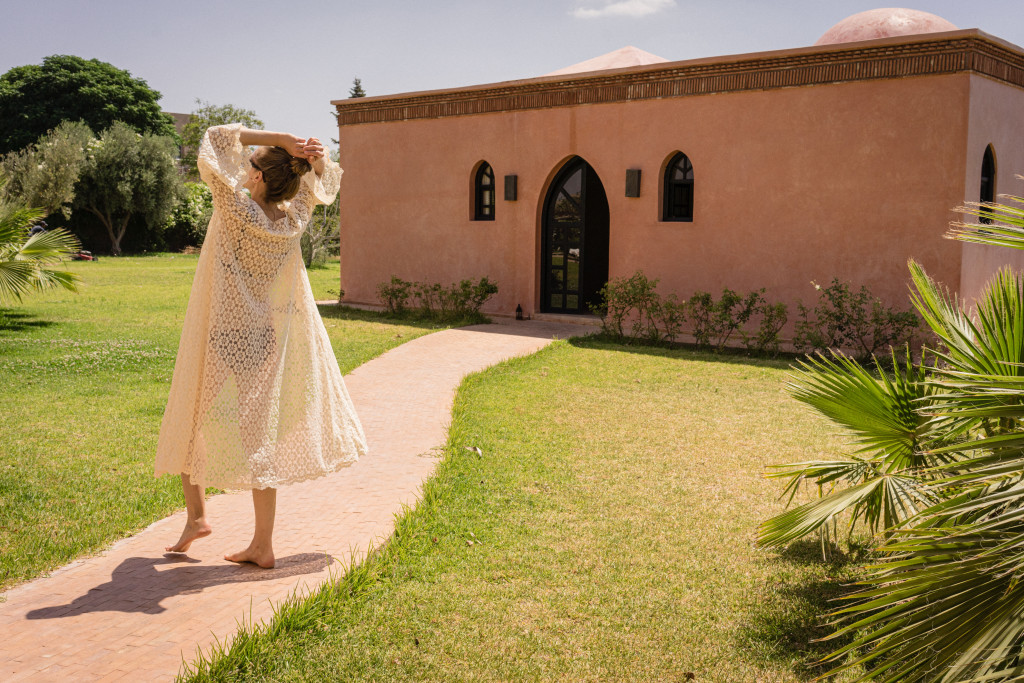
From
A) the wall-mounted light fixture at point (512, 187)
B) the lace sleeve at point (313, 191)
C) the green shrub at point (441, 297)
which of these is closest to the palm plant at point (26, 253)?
the green shrub at point (441, 297)

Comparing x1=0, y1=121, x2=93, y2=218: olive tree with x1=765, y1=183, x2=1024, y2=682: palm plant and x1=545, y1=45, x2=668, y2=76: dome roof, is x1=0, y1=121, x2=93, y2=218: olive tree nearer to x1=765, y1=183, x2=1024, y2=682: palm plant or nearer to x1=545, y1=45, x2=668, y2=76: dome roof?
x1=545, y1=45, x2=668, y2=76: dome roof

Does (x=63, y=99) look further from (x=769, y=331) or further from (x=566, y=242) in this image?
(x=769, y=331)

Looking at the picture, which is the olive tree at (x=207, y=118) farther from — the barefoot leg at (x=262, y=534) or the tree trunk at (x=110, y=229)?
the barefoot leg at (x=262, y=534)

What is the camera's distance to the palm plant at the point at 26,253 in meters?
11.6

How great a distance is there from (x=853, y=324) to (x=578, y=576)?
8303 mm

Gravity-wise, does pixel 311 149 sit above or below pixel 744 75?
below

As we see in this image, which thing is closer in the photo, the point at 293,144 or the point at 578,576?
the point at 293,144

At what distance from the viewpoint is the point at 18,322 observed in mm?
12867

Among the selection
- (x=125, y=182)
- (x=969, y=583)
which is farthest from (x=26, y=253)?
(x=125, y=182)

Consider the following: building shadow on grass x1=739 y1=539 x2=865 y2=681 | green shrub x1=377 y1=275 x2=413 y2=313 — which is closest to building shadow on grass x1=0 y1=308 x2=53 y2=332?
green shrub x1=377 y1=275 x2=413 y2=313

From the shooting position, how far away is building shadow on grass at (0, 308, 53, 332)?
40.6ft

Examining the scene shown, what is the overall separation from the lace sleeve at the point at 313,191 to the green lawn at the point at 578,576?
170cm

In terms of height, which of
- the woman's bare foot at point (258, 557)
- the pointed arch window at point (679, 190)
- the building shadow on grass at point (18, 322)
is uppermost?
the pointed arch window at point (679, 190)

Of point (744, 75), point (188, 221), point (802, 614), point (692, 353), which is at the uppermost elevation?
point (744, 75)
